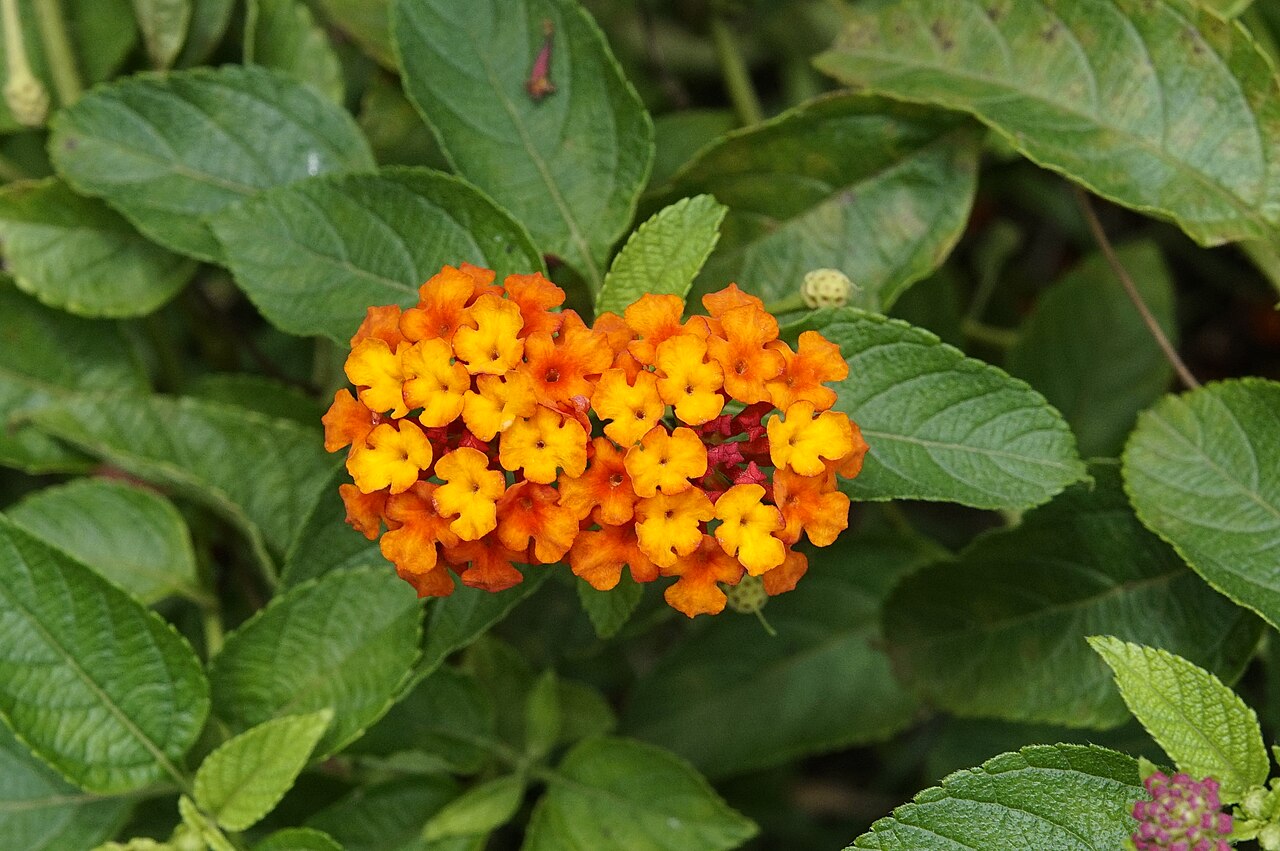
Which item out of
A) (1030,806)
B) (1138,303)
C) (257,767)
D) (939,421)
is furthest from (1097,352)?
(257,767)

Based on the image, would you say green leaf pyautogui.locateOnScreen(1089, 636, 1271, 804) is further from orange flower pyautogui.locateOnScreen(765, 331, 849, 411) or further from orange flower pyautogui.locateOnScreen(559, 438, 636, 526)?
orange flower pyautogui.locateOnScreen(559, 438, 636, 526)

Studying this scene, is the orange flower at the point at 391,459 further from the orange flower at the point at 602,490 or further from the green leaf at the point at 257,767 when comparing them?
the green leaf at the point at 257,767

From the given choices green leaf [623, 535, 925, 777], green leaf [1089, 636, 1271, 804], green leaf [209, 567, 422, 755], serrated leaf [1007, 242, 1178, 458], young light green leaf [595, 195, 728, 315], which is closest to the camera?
green leaf [1089, 636, 1271, 804]

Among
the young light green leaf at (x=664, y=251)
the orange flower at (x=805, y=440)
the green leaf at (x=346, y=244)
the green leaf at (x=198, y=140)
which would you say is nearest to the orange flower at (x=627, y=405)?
the orange flower at (x=805, y=440)

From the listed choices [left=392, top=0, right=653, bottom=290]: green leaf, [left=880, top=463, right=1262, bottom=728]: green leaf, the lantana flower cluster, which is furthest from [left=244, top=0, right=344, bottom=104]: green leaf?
[left=880, top=463, right=1262, bottom=728]: green leaf

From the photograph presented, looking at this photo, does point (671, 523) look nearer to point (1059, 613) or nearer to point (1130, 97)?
point (1059, 613)

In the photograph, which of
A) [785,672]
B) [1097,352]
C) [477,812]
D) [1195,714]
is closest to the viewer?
[1195,714]

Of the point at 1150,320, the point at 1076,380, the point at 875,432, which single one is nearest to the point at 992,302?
the point at 1076,380
